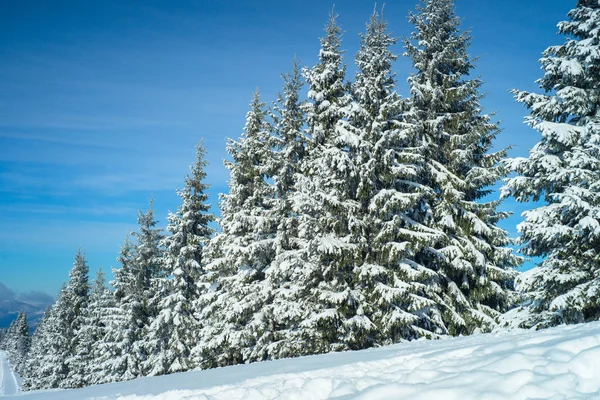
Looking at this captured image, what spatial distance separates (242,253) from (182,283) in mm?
6938

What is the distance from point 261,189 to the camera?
62.5 feet

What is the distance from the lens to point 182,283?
23.0m

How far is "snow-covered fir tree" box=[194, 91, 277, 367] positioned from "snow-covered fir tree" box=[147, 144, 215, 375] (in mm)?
2651

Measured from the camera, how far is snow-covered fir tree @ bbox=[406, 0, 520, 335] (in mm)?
14641

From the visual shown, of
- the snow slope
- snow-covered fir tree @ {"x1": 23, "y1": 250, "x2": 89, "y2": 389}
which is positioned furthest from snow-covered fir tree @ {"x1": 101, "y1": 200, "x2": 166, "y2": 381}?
the snow slope

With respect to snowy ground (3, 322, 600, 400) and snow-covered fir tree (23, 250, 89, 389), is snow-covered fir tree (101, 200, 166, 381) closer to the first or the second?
snow-covered fir tree (23, 250, 89, 389)

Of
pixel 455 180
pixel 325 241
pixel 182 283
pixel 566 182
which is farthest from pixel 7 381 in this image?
pixel 566 182

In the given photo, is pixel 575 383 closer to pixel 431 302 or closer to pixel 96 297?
pixel 431 302

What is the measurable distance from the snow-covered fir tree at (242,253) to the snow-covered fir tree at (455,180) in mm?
6925

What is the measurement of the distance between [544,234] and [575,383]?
8.13 m

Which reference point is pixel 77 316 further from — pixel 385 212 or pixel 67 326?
pixel 385 212

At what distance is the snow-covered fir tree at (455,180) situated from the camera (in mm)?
14641

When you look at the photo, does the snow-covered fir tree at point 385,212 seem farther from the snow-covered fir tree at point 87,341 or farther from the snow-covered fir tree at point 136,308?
the snow-covered fir tree at point 87,341

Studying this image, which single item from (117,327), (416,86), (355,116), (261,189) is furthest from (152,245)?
(416,86)
